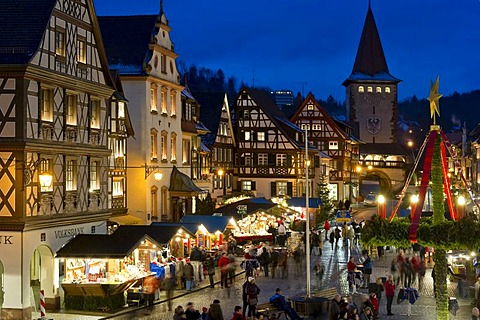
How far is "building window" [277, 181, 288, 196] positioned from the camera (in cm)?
7556

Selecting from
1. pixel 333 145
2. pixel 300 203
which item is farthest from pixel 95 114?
pixel 333 145

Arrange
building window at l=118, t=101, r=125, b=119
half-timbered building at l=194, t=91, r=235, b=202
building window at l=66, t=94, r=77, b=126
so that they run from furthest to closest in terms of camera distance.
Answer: half-timbered building at l=194, t=91, r=235, b=202, building window at l=118, t=101, r=125, b=119, building window at l=66, t=94, r=77, b=126

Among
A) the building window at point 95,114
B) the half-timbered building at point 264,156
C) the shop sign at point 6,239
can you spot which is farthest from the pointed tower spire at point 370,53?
the shop sign at point 6,239

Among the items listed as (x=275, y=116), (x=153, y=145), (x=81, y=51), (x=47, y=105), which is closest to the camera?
(x=47, y=105)

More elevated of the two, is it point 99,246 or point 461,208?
point 461,208

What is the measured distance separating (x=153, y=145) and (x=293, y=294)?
17375mm

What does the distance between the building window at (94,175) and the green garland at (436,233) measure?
15.6 meters

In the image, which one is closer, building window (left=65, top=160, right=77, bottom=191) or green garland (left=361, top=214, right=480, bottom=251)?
green garland (left=361, top=214, right=480, bottom=251)

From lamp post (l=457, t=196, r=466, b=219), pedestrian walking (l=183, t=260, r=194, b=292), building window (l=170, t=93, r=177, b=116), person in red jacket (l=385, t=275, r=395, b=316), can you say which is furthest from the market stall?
building window (l=170, t=93, r=177, b=116)

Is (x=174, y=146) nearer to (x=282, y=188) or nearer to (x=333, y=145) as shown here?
(x=282, y=188)

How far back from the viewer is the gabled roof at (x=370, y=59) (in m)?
115

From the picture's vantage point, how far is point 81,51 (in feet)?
105

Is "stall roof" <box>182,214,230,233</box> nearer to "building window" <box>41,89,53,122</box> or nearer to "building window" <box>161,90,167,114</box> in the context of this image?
"building window" <box>161,90,167,114</box>

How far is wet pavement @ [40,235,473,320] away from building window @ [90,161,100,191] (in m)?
5.20
